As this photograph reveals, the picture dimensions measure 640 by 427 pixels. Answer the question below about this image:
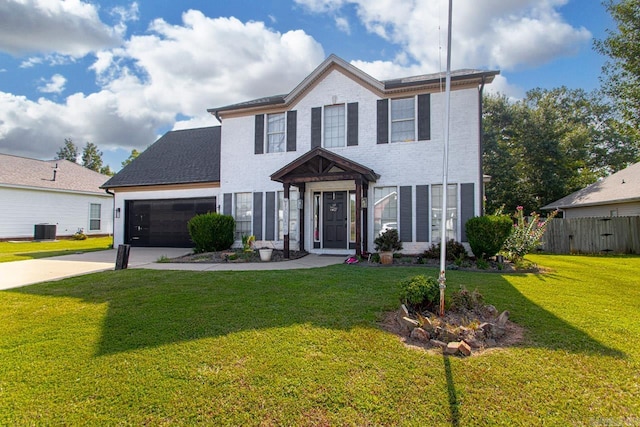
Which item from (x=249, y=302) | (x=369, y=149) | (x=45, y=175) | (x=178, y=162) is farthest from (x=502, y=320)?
(x=45, y=175)

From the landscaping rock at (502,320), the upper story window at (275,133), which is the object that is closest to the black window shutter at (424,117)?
the upper story window at (275,133)

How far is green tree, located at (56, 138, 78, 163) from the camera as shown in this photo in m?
50.0

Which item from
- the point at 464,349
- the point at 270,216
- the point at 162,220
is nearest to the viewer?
the point at 464,349

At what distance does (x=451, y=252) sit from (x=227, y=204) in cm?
853

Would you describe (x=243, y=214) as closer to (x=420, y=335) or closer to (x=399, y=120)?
(x=399, y=120)

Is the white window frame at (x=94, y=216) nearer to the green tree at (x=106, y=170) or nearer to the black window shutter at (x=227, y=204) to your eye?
the black window shutter at (x=227, y=204)

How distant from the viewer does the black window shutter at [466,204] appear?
9844mm

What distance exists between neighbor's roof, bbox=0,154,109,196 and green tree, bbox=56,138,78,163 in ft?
112

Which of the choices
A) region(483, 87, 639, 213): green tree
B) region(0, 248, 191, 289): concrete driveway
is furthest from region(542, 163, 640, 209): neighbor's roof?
region(0, 248, 191, 289): concrete driveway

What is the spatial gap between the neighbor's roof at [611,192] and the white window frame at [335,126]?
530 inches

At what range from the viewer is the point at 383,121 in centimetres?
1086

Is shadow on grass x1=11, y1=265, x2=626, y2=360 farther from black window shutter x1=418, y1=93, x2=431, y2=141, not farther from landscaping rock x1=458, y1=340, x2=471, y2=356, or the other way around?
black window shutter x1=418, y1=93, x2=431, y2=141

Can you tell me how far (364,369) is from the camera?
9.58 ft

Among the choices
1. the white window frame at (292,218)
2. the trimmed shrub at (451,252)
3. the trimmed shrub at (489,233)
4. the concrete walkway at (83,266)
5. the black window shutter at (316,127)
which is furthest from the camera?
the white window frame at (292,218)
